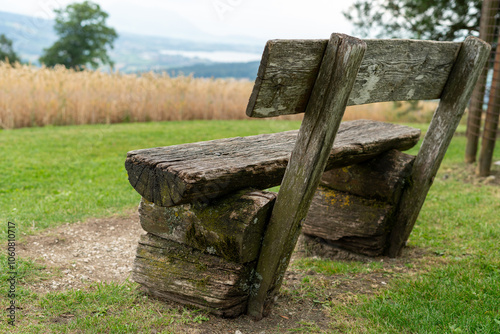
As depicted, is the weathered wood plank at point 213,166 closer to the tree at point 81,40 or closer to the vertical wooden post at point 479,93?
the vertical wooden post at point 479,93

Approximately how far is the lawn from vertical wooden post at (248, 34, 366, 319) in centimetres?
40

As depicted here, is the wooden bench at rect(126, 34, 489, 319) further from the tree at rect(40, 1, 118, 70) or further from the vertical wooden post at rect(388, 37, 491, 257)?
the tree at rect(40, 1, 118, 70)

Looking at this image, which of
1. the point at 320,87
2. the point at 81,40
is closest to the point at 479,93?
the point at 320,87

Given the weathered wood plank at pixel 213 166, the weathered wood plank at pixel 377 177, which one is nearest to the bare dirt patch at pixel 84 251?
the weathered wood plank at pixel 213 166

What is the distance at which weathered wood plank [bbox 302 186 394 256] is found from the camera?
376 centimetres

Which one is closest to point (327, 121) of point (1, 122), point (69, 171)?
point (69, 171)

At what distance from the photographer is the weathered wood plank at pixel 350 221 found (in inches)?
148

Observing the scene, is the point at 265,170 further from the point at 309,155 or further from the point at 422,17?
the point at 422,17

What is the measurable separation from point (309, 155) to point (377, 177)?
1.64 meters

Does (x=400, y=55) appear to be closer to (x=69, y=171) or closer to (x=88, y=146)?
(x=69, y=171)

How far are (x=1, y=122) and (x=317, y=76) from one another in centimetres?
956

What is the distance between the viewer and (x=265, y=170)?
8.98 ft

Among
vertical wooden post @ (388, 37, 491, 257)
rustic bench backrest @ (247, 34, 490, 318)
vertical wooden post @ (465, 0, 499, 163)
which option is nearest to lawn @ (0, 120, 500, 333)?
vertical wooden post @ (388, 37, 491, 257)

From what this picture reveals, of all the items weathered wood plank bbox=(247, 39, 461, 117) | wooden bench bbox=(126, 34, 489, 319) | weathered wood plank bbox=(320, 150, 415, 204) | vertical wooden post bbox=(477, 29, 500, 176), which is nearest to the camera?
weathered wood plank bbox=(247, 39, 461, 117)
